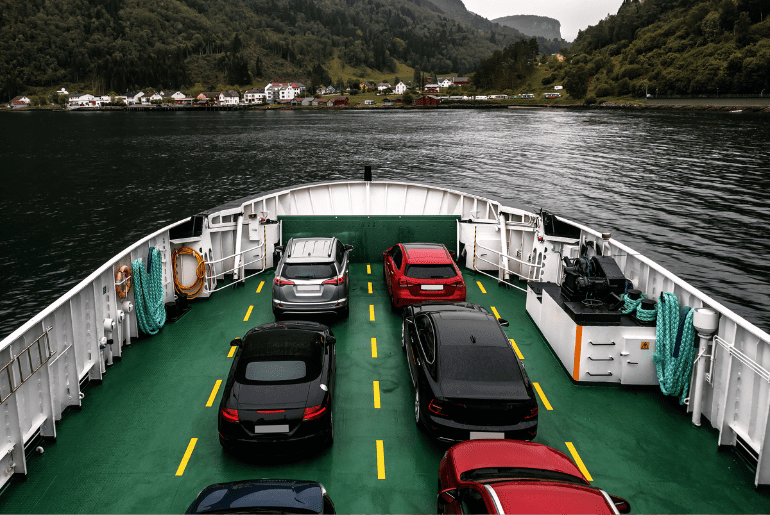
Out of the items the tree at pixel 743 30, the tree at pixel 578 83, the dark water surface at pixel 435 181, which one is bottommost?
the dark water surface at pixel 435 181

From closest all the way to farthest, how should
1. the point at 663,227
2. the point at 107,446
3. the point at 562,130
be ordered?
the point at 107,446, the point at 663,227, the point at 562,130

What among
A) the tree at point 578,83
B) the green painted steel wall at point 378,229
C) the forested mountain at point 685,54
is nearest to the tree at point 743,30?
the forested mountain at point 685,54

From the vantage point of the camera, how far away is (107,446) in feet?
22.1

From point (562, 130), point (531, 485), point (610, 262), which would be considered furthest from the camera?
point (562, 130)

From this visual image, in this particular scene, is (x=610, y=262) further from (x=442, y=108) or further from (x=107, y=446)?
(x=442, y=108)

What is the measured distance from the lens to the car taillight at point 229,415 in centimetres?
605

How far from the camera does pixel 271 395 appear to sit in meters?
6.25

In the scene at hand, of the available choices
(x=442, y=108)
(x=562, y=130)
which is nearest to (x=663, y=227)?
(x=562, y=130)

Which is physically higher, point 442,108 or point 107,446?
point 442,108

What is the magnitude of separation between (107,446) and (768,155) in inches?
2635

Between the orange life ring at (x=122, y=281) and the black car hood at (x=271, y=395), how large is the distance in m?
3.94

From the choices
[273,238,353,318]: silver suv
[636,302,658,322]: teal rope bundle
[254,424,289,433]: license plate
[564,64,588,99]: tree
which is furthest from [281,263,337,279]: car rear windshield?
[564,64,588,99]: tree

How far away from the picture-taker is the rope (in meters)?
11.4

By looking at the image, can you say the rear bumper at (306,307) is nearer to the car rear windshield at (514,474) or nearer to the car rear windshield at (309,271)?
the car rear windshield at (309,271)
